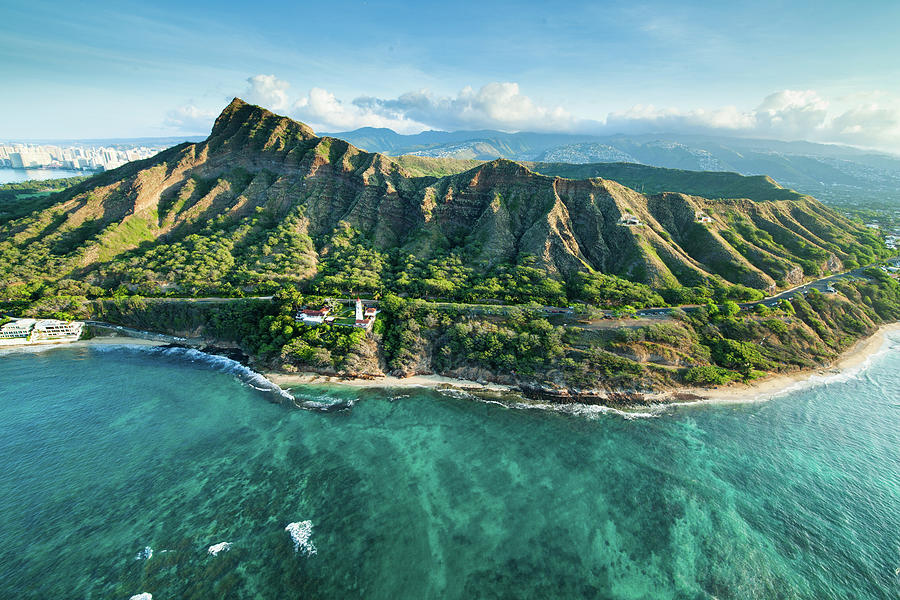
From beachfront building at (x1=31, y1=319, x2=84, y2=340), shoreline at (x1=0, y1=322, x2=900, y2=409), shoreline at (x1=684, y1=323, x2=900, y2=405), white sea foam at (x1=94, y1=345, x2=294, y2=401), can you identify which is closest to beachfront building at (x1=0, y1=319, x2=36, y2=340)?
beachfront building at (x1=31, y1=319, x2=84, y2=340)

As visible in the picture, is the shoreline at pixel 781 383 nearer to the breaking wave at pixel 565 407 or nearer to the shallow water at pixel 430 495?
the shallow water at pixel 430 495

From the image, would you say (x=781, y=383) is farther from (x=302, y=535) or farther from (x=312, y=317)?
(x=312, y=317)

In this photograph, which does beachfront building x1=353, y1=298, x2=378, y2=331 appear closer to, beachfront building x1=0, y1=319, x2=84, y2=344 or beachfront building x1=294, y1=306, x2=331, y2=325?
beachfront building x1=294, y1=306, x2=331, y2=325

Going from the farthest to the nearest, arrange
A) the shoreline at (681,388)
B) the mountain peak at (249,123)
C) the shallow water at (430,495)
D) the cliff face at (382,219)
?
the mountain peak at (249,123), the cliff face at (382,219), the shoreline at (681,388), the shallow water at (430,495)

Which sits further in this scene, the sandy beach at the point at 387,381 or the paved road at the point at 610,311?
the paved road at the point at 610,311

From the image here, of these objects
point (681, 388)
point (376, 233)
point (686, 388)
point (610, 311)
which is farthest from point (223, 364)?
point (686, 388)

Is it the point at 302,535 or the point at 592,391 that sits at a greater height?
the point at 592,391

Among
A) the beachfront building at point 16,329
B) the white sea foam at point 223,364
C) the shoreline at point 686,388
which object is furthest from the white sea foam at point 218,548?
the beachfront building at point 16,329

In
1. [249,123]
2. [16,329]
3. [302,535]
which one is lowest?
[302,535]

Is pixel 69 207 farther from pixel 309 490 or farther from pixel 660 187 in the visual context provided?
pixel 660 187
